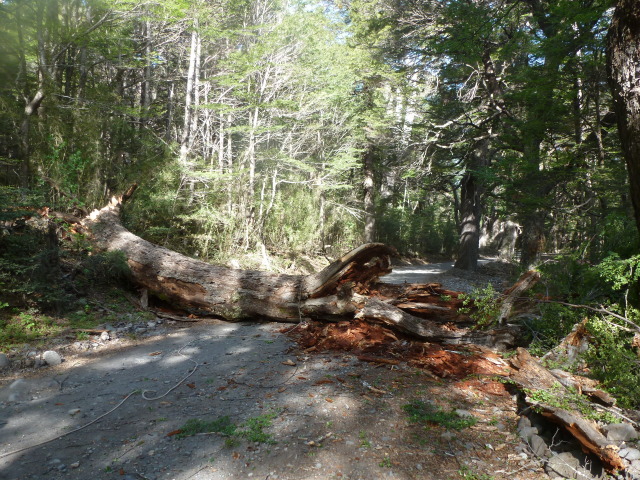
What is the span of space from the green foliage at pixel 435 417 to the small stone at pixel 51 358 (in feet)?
14.6

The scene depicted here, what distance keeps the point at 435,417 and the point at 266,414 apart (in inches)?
60.5

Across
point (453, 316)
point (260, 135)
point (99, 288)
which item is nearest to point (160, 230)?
point (99, 288)

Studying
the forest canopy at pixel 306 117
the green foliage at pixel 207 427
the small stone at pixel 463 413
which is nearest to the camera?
the green foliage at pixel 207 427

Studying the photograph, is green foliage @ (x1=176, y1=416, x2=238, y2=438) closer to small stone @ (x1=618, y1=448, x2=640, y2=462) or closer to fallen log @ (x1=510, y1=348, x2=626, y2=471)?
fallen log @ (x1=510, y1=348, x2=626, y2=471)

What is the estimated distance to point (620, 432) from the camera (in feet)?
8.85

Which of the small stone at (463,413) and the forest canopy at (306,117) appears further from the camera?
the forest canopy at (306,117)

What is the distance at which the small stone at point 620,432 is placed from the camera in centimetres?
265

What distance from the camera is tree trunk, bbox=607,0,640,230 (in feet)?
9.98

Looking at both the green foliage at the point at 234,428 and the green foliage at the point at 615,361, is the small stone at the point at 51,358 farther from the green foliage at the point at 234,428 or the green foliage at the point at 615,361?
the green foliage at the point at 615,361

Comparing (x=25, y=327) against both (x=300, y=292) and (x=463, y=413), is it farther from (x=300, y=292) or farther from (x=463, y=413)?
(x=463, y=413)

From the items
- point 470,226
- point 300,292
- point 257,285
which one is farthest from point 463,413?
point 470,226

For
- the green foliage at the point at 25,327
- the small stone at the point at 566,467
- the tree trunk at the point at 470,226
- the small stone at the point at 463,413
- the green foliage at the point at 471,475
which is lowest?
the green foliage at the point at 25,327

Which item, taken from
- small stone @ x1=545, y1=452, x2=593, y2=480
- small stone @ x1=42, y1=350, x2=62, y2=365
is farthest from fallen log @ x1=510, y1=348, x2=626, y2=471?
small stone @ x1=42, y1=350, x2=62, y2=365

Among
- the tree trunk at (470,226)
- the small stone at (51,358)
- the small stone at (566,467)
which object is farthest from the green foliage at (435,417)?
the tree trunk at (470,226)
